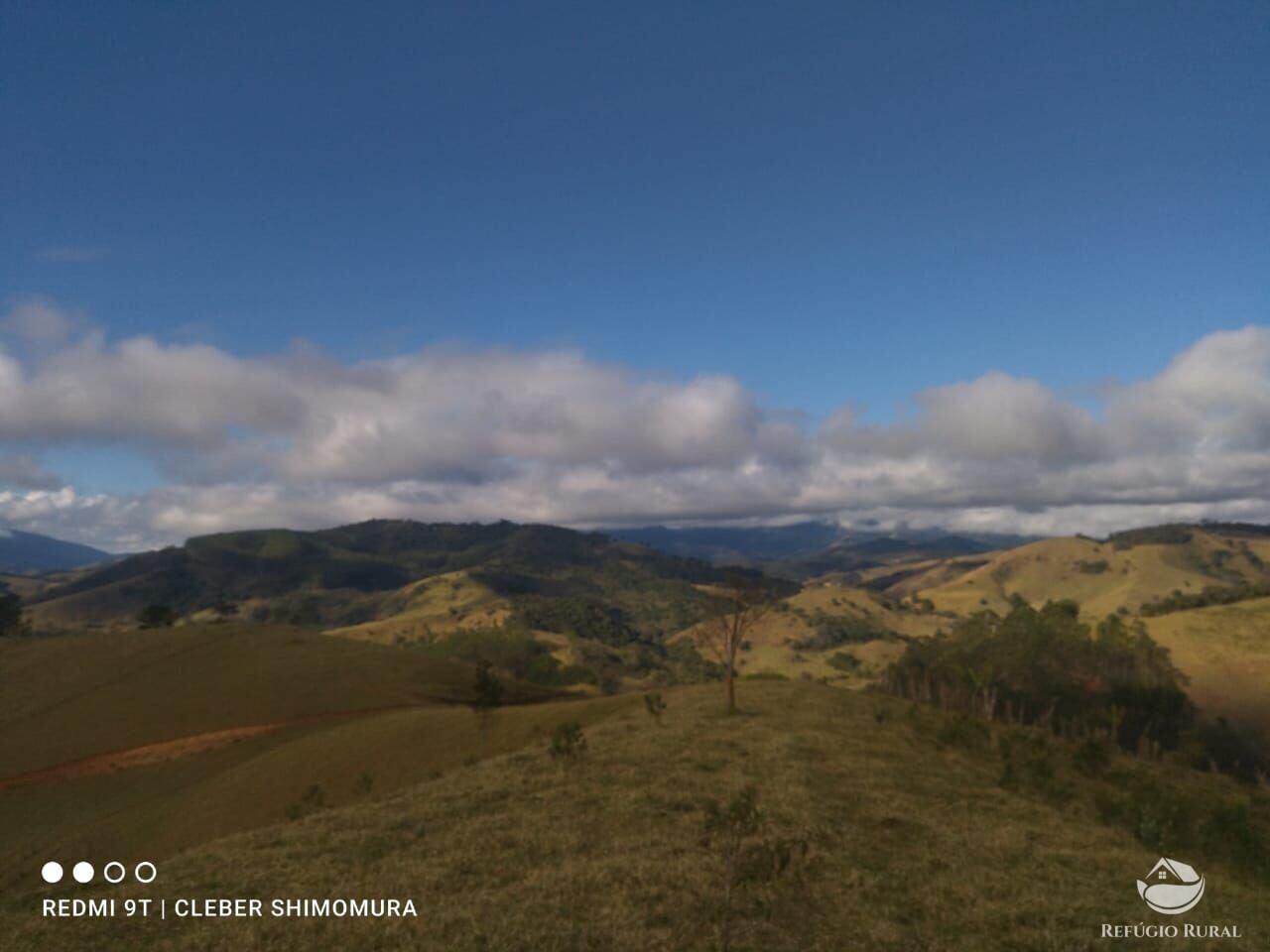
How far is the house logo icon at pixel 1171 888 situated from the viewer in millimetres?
18094

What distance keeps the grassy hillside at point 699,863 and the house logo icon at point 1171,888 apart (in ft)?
1.41

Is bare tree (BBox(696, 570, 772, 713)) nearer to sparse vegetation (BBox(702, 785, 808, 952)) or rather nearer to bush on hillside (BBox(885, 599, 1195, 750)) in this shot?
sparse vegetation (BBox(702, 785, 808, 952))

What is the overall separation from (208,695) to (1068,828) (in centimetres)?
8484

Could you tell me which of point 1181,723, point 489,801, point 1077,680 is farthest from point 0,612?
point 1181,723

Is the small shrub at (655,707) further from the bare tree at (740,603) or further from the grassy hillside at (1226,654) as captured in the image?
the grassy hillside at (1226,654)

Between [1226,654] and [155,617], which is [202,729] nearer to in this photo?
[155,617]

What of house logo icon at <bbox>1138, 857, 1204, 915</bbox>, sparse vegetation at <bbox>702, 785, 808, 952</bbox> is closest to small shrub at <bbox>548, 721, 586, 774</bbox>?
sparse vegetation at <bbox>702, 785, 808, 952</bbox>

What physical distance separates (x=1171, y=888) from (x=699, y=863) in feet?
47.0

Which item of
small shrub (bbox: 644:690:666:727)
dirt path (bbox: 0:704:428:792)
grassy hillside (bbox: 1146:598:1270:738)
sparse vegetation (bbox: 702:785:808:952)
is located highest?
sparse vegetation (bbox: 702:785:808:952)

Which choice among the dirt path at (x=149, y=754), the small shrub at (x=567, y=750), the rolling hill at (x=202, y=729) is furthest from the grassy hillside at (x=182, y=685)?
the small shrub at (x=567, y=750)

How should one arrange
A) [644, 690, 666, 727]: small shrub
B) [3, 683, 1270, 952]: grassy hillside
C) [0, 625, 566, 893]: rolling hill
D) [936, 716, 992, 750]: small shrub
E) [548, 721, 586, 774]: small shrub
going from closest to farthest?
1. [3, 683, 1270, 952]: grassy hillside
2. [548, 721, 586, 774]: small shrub
3. [0, 625, 566, 893]: rolling hill
4. [936, 716, 992, 750]: small shrub
5. [644, 690, 666, 727]: small shrub

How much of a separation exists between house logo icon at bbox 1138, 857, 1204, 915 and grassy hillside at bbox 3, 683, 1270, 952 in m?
0.43

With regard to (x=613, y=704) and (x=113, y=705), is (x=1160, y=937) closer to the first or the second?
(x=613, y=704)

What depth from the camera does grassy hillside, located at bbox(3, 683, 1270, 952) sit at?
584 inches
